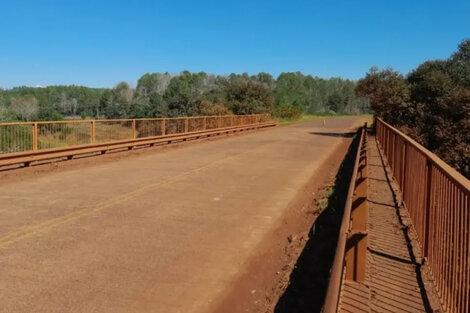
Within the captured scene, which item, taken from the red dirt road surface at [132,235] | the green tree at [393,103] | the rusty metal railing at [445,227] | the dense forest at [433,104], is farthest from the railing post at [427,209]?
the green tree at [393,103]

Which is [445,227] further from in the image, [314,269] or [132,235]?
[132,235]

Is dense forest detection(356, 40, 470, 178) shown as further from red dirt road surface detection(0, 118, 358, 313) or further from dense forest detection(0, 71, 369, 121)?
dense forest detection(0, 71, 369, 121)

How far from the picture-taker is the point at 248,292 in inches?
206

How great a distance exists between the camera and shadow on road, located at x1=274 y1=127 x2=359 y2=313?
16.0 feet

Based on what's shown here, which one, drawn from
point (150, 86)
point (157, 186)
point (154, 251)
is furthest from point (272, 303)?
point (150, 86)

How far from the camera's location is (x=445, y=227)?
4.34 metres

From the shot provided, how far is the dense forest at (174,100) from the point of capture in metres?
56.8

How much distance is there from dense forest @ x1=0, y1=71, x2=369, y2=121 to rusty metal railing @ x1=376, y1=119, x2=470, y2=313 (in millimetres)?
38496

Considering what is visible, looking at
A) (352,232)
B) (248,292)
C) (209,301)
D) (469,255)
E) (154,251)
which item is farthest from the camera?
(154,251)

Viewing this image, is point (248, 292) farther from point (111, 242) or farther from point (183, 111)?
point (183, 111)

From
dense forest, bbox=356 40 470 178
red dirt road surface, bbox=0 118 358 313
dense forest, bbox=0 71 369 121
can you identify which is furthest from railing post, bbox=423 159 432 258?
dense forest, bbox=0 71 369 121

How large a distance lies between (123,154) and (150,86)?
149748 millimetres

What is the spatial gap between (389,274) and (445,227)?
90 centimetres

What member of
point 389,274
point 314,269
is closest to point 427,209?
point 389,274
